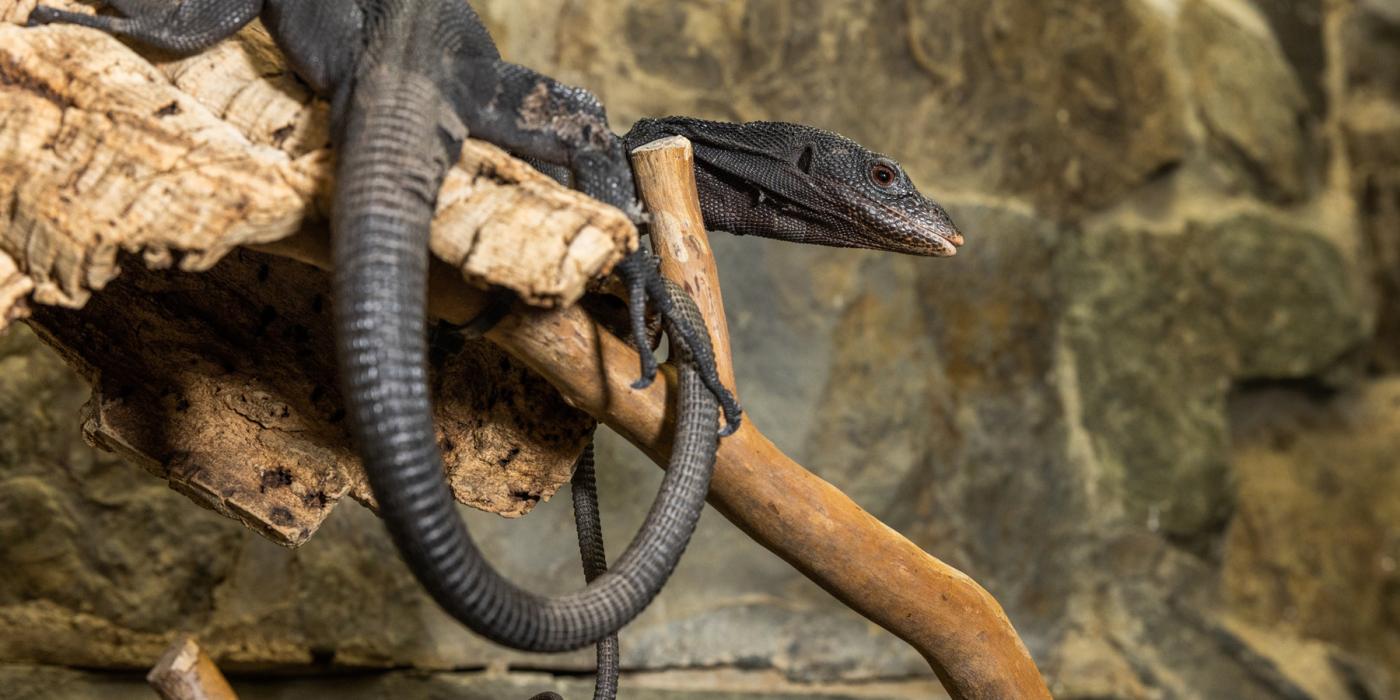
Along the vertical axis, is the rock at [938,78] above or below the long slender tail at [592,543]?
above

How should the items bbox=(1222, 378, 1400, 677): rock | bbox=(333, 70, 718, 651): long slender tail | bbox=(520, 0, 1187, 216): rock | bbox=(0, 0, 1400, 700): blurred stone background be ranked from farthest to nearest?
bbox=(1222, 378, 1400, 677): rock, bbox=(520, 0, 1187, 216): rock, bbox=(0, 0, 1400, 700): blurred stone background, bbox=(333, 70, 718, 651): long slender tail

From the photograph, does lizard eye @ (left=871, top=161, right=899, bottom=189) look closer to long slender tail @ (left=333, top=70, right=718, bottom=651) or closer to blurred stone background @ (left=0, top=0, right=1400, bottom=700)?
long slender tail @ (left=333, top=70, right=718, bottom=651)

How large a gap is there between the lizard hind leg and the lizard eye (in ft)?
4.18

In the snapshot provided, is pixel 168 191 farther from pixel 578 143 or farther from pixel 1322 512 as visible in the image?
pixel 1322 512

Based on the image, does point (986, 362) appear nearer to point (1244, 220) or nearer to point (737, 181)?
point (1244, 220)

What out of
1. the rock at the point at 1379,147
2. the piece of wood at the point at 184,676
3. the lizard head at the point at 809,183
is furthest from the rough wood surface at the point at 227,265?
the rock at the point at 1379,147

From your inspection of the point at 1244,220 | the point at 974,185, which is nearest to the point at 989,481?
the point at 974,185

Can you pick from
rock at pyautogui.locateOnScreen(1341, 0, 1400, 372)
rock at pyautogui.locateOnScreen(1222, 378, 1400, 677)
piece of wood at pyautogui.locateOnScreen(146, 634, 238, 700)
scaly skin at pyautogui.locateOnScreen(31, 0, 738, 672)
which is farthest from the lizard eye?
rock at pyautogui.locateOnScreen(1341, 0, 1400, 372)

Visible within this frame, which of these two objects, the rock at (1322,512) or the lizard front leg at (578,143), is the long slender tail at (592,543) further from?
the rock at (1322,512)

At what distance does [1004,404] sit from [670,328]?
2.45 metres

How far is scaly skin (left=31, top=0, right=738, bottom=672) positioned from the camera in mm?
1482

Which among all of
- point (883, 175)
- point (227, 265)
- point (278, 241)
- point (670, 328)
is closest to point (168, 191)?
point (278, 241)

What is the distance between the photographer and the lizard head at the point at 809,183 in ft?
7.92

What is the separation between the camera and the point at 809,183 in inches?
95.0
